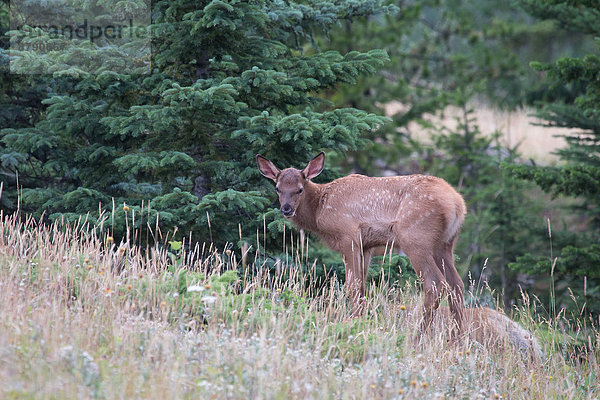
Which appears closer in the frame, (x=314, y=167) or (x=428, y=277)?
(x=428, y=277)

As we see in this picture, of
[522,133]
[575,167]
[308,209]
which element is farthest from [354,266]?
[522,133]

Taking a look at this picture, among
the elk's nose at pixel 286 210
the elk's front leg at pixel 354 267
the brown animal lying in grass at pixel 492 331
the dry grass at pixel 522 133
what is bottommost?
the dry grass at pixel 522 133

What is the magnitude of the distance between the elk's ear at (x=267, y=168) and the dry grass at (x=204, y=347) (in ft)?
5.59

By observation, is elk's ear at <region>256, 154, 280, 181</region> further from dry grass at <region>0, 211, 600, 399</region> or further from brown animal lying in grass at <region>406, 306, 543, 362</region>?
brown animal lying in grass at <region>406, 306, 543, 362</region>

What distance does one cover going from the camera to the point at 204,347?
589cm

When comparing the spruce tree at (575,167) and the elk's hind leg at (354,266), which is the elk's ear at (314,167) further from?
the spruce tree at (575,167)

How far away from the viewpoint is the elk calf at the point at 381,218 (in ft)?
28.2

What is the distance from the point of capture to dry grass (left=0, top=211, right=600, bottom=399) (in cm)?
530

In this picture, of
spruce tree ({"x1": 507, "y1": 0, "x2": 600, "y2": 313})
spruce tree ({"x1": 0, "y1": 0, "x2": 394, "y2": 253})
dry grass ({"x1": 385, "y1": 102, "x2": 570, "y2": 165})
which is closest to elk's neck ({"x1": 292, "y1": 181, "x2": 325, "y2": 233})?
spruce tree ({"x1": 0, "y1": 0, "x2": 394, "y2": 253})

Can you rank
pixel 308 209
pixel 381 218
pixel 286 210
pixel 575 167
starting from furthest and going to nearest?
1. pixel 575 167
2. pixel 308 209
3. pixel 381 218
4. pixel 286 210

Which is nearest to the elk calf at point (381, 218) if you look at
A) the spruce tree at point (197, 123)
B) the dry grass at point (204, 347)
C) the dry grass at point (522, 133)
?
the spruce tree at point (197, 123)

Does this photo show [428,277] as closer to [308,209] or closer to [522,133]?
[308,209]

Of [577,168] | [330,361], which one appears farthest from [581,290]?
[330,361]

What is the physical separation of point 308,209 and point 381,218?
3.43 feet
